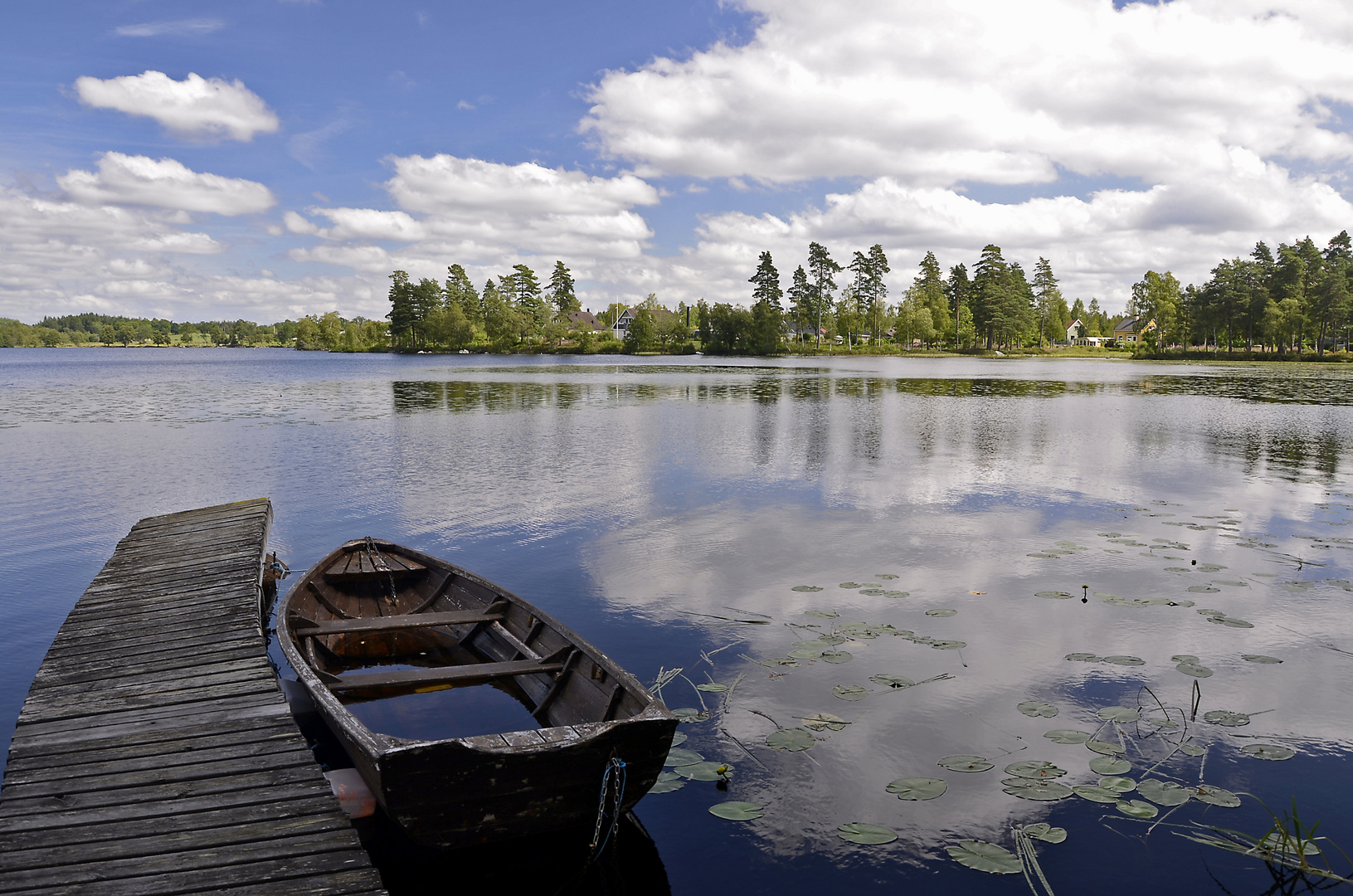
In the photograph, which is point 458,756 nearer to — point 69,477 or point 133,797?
point 133,797

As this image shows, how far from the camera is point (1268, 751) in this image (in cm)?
670

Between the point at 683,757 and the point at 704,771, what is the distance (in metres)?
0.28

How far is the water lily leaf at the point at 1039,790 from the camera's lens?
6.00 metres

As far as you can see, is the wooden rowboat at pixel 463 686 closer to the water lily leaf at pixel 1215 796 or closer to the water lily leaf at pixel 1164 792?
the water lily leaf at pixel 1164 792

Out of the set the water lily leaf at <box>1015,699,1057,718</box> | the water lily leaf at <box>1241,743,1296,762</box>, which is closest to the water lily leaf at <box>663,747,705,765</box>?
the water lily leaf at <box>1015,699,1057,718</box>

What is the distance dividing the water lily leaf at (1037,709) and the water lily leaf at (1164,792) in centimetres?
122

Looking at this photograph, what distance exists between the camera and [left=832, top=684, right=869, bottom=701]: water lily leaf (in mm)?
7824

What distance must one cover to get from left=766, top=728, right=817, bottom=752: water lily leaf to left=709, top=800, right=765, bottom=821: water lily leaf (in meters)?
0.86

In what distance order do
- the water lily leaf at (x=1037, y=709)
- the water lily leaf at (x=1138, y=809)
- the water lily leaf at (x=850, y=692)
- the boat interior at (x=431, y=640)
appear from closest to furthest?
the water lily leaf at (x=1138, y=809) < the boat interior at (x=431, y=640) < the water lily leaf at (x=1037, y=709) < the water lily leaf at (x=850, y=692)

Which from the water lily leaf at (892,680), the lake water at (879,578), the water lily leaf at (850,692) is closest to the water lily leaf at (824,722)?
the lake water at (879,578)

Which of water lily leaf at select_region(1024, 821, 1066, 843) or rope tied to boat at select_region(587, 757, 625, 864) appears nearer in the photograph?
rope tied to boat at select_region(587, 757, 625, 864)

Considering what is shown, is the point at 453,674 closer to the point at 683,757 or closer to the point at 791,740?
the point at 683,757

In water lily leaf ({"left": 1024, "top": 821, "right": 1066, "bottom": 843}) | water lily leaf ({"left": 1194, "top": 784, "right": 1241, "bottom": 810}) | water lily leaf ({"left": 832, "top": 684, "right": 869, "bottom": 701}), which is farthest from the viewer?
water lily leaf ({"left": 832, "top": 684, "right": 869, "bottom": 701})

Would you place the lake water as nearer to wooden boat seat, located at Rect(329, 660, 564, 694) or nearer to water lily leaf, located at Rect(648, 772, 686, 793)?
water lily leaf, located at Rect(648, 772, 686, 793)
